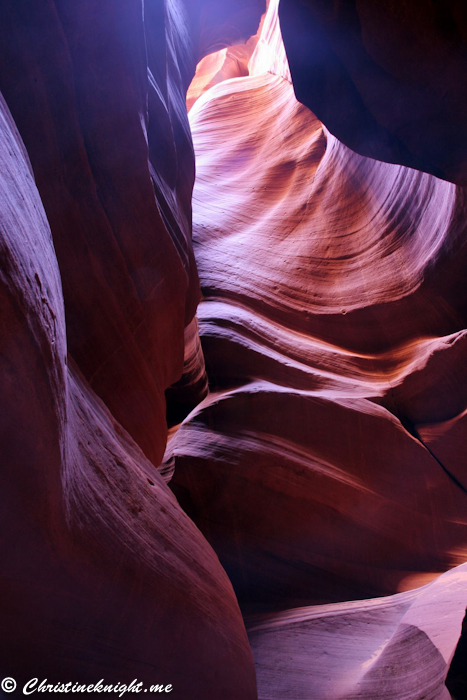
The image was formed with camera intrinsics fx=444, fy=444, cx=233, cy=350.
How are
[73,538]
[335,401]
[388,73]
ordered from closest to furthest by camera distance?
[73,538] → [388,73] → [335,401]

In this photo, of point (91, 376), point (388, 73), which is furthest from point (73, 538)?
point (388, 73)

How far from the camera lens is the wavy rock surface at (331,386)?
3881mm

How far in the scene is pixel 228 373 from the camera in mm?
4734

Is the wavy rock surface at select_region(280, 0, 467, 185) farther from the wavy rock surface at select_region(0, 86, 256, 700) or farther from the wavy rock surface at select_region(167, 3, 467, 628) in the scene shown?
the wavy rock surface at select_region(0, 86, 256, 700)

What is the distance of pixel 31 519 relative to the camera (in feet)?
3.95

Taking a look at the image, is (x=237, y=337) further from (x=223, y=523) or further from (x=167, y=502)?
(x=167, y=502)

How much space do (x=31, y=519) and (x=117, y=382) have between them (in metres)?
1.40

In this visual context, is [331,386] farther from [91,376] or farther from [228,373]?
[91,376]

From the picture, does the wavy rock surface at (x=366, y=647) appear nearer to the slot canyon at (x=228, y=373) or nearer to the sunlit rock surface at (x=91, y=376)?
the slot canyon at (x=228, y=373)

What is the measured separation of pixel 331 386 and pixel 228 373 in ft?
3.59

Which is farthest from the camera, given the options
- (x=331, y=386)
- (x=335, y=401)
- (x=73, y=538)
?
(x=331, y=386)

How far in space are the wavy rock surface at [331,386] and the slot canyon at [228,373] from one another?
25 mm

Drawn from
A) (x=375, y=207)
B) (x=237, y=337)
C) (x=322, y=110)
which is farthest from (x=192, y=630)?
(x=375, y=207)

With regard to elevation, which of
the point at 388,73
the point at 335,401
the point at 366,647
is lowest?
the point at 366,647
